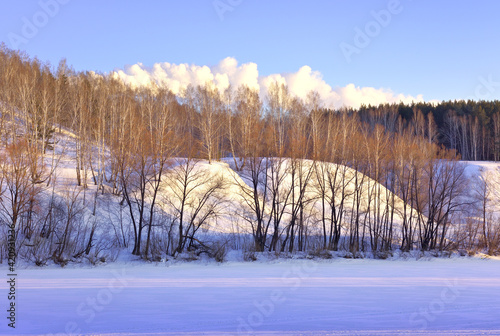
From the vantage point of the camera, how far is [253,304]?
12.1 m

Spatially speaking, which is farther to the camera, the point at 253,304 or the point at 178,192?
the point at 178,192

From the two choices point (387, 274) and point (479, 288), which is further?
point (387, 274)

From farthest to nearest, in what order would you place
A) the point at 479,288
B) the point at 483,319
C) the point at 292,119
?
the point at 292,119, the point at 479,288, the point at 483,319

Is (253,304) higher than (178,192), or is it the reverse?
(178,192)

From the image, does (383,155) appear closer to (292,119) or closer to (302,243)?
(302,243)

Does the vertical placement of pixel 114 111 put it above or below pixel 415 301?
above

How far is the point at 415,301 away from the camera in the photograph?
503 inches

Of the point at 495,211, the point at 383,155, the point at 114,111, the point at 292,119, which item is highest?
the point at 292,119

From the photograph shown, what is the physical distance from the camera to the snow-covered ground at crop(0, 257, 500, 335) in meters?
9.19

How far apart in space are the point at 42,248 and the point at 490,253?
3835 centimetres

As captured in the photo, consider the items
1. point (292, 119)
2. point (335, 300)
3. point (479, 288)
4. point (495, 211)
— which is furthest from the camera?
point (292, 119)

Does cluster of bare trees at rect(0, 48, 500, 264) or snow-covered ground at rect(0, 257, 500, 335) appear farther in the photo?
cluster of bare trees at rect(0, 48, 500, 264)

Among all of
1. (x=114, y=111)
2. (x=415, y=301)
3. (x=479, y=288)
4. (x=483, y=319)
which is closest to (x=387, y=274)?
(x=479, y=288)

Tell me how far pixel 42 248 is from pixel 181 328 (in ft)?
64.8
